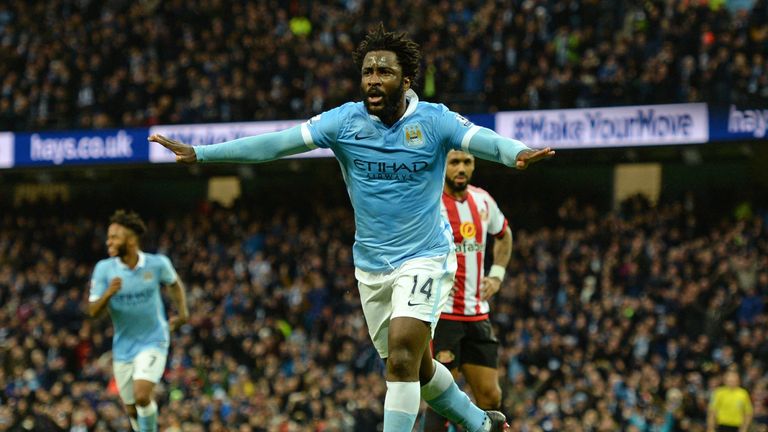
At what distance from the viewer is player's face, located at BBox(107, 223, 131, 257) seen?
38.9 feet

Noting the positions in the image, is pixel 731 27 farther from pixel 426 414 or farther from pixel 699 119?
pixel 426 414

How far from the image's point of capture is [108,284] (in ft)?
39.2

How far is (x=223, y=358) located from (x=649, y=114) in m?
8.52

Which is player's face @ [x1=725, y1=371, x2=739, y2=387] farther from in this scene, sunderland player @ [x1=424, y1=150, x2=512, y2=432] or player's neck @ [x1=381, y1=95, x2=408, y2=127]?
player's neck @ [x1=381, y1=95, x2=408, y2=127]

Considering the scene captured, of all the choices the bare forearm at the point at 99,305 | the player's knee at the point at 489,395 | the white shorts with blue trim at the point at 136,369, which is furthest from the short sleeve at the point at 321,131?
the white shorts with blue trim at the point at 136,369

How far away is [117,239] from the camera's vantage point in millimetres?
11859

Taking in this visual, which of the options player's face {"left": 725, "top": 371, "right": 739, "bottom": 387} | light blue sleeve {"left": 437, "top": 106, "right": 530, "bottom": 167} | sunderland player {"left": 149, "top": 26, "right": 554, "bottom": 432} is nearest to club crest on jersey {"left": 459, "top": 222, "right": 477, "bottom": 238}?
sunderland player {"left": 149, "top": 26, "right": 554, "bottom": 432}

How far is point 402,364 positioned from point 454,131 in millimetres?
1386

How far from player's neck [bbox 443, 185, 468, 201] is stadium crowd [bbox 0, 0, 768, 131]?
1224 centimetres

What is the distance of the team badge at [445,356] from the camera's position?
9337 millimetres

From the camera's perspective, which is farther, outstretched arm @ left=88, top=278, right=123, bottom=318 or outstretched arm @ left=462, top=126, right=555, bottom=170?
outstretched arm @ left=88, top=278, right=123, bottom=318

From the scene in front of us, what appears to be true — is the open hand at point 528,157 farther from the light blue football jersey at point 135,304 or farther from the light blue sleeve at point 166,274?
the light blue sleeve at point 166,274

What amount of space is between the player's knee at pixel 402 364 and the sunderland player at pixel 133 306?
204 inches

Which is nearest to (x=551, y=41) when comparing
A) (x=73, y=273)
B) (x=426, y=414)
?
(x=73, y=273)
